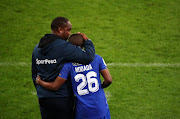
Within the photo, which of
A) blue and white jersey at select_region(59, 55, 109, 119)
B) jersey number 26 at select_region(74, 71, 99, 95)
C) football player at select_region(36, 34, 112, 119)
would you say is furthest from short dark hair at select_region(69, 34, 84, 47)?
jersey number 26 at select_region(74, 71, 99, 95)

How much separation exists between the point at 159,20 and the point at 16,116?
7.66 meters

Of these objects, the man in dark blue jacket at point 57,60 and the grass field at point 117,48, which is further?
the grass field at point 117,48

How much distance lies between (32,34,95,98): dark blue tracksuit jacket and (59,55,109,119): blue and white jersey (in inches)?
4.8

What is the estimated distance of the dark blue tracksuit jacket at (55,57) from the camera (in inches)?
112

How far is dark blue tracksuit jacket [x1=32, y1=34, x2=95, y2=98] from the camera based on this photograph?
9.34 feet

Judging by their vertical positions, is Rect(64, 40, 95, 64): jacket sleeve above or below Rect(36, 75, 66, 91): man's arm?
above

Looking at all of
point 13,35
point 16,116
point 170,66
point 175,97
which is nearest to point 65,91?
point 16,116

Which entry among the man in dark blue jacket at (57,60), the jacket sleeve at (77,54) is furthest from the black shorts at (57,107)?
the jacket sleeve at (77,54)

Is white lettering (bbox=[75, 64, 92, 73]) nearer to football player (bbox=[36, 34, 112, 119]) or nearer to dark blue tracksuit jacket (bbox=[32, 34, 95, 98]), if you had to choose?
football player (bbox=[36, 34, 112, 119])

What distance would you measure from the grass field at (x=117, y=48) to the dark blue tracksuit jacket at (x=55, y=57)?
2.26 meters

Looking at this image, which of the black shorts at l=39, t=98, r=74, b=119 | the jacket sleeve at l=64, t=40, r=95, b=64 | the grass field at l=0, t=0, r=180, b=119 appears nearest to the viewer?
the jacket sleeve at l=64, t=40, r=95, b=64

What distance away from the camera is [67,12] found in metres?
11.2

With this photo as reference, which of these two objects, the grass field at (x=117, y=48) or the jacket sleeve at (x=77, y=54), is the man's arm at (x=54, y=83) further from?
the grass field at (x=117, y=48)

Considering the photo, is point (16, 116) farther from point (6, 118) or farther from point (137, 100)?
point (137, 100)
